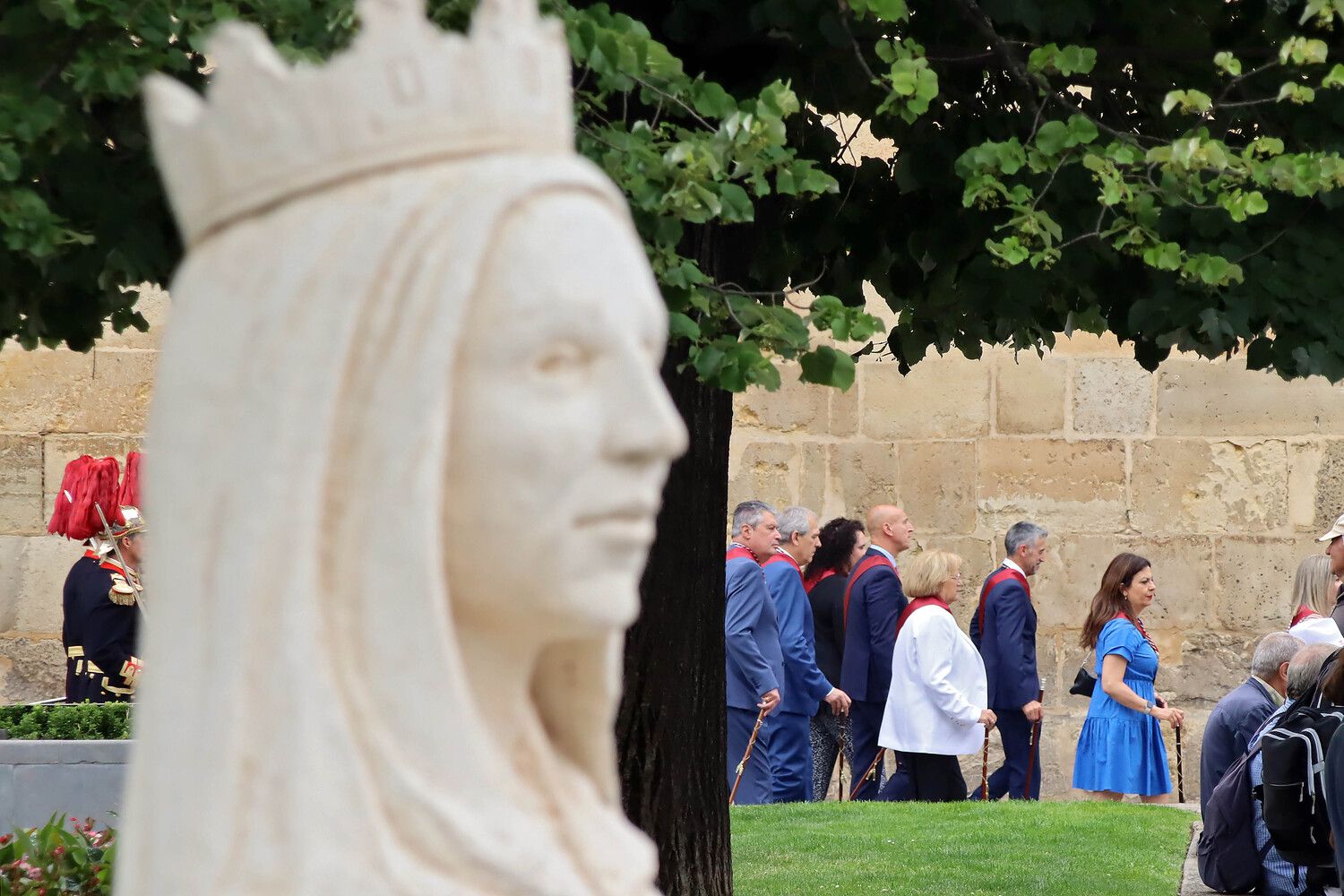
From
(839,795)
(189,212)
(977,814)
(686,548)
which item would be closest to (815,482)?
(839,795)

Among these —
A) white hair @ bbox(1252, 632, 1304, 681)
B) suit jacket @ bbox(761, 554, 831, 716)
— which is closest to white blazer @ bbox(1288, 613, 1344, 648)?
white hair @ bbox(1252, 632, 1304, 681)

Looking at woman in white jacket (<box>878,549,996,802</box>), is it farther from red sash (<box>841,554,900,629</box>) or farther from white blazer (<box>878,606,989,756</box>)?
red sash (<box>841,554,900,629</box>)

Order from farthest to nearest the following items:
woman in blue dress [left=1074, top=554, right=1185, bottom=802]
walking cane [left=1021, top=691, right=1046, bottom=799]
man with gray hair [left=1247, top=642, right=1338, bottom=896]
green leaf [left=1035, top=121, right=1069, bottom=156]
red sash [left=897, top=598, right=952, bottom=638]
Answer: walking cane [left=1021, top=691, right=1046, bottom=799], red sash [left=897, top=598, right=952, bottom=638], woman in blue dress [left=1074, top=554, right=1185, bottom=802], man with gray hair [left=1247, top=642, right=1338, bottom=896], green leaf [left=1035, top=121, right=1069, bottom=156]

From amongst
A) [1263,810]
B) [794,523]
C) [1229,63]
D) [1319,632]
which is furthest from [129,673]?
[1229,63]

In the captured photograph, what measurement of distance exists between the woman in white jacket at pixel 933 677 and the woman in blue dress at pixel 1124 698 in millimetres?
634

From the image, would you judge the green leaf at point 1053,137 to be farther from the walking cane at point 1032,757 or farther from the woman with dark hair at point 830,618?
the walking cane at point 1032,757

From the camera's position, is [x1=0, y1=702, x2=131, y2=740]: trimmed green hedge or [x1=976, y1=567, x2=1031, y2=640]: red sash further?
[x1=976, y1=567, x2=1031, y2=640]: red sash

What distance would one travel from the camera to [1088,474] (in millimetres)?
13414

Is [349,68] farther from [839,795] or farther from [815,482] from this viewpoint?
[815,482]

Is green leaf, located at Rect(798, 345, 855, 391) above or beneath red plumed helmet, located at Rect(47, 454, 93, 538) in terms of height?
above

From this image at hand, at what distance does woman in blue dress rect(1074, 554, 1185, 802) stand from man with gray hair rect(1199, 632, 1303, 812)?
1691 millimetres

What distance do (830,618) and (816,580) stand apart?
0.38 m

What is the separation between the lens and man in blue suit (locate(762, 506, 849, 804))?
10.7m

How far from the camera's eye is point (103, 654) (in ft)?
31.8
